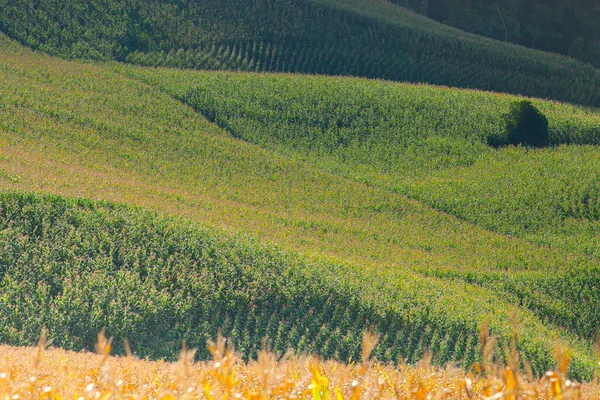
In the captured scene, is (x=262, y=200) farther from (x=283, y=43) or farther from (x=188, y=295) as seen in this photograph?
(x=283, y=43)

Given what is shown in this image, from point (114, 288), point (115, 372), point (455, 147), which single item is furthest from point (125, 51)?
point (115, 372)

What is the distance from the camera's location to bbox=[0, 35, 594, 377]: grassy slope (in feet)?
64.2

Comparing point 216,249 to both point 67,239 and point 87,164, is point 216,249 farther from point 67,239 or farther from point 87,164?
point 87,164

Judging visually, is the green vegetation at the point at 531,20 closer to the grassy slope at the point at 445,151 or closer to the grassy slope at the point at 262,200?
the grassy slope at the point at 445,151

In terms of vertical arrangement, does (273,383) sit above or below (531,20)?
below

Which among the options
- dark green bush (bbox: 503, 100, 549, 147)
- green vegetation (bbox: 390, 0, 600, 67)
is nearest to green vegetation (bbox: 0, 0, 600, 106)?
dark green bush (bbox: 503, 100, 549, 147)

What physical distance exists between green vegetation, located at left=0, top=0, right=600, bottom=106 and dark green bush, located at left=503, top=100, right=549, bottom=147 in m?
13.0

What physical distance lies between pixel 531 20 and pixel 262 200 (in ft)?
217

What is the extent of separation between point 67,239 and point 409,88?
111ft

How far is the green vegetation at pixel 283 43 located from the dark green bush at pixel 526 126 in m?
13.0

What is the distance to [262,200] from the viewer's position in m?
31.6

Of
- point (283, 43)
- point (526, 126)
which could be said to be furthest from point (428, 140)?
point (283, 43)

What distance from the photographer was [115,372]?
6902 mm

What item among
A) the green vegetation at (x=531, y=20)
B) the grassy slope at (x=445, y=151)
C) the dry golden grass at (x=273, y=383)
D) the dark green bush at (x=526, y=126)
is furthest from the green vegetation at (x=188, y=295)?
the green vegetation at (x=531, y=20)
